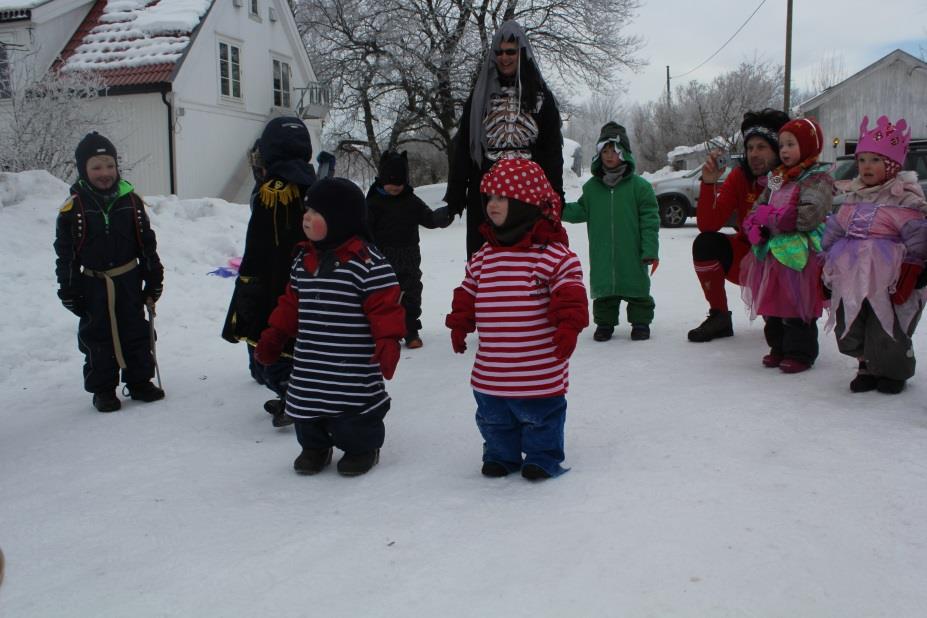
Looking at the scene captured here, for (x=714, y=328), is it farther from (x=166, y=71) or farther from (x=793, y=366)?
(x=166, y=71)

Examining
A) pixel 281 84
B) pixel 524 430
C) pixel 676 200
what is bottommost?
pixel 524 430

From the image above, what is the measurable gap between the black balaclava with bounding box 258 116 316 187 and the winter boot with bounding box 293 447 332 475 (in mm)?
1525

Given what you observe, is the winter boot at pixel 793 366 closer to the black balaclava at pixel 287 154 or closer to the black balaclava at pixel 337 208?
the black balaclava at pixel 337 208

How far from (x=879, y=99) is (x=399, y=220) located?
116 feet

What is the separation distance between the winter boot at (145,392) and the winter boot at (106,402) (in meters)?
0.16

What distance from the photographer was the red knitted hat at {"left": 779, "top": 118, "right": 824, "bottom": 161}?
16.3 feet

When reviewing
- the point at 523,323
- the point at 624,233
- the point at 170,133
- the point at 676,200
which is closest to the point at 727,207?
the point at 624,233

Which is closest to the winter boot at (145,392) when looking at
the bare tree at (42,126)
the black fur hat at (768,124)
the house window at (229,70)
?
the black fur hat at (768,124)

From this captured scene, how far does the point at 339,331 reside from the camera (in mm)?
3730

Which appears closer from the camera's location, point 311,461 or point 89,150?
point 311,461

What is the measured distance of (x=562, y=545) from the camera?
9.43 feet

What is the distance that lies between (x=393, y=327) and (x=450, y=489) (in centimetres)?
74

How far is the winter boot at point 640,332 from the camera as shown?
20.4ft

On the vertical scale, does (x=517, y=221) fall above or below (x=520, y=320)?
above
